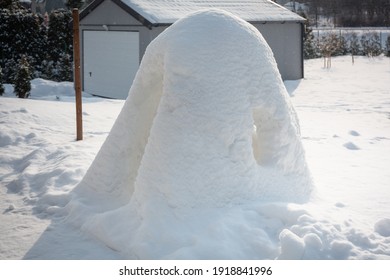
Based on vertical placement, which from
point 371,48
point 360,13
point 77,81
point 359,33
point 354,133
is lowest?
point 354,133

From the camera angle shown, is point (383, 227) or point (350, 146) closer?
point (383, 227)

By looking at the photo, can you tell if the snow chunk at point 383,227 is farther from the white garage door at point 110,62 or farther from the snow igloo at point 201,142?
the white garage door at point 110,62

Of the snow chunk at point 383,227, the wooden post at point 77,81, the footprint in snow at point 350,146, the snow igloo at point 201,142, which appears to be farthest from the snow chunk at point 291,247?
the wooden post at point 77,81

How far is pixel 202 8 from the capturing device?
16453 mm

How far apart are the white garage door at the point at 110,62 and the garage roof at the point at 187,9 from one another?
0.75 m

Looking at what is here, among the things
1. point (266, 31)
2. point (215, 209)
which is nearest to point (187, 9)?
point (266, 31)

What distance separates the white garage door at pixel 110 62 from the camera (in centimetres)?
1529

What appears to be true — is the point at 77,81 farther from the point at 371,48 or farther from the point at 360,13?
the point at 360,13

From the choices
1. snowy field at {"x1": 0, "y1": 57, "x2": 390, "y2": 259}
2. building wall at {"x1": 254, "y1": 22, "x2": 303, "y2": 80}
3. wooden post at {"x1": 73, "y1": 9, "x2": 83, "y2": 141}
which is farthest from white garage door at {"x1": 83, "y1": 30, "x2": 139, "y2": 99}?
wooden post at {"x1": 73, "y1": 9, "x2": 83, "y2": 141}

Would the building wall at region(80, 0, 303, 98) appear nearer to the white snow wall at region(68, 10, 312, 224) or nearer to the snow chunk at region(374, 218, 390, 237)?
the white snow wall at region(68, 10, 312, 224)

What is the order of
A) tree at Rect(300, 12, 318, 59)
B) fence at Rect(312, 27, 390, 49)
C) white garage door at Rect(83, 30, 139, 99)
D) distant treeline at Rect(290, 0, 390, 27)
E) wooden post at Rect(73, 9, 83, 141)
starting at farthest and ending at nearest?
distant treeline at Rect(290, 0, 390, 27), fence at Rect(312, 27, 390, 49), tree at Rect(300, 12, 318, 59), white garage door at Rect(83, 30, 139, 99), wooden post at Rect(73, 9, 83, 141)

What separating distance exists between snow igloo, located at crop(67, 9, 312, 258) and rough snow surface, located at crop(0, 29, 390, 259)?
0.24ft

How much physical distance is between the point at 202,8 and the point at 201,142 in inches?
498

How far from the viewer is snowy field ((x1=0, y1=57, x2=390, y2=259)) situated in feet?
13.6
